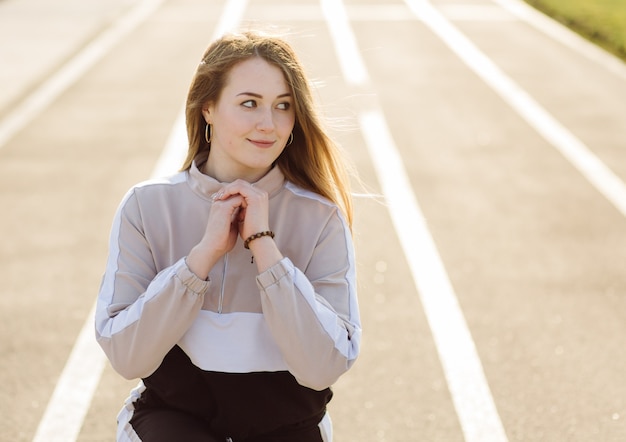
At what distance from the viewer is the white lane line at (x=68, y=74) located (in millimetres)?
10648

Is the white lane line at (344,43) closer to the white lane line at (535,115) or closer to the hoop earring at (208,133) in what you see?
the white lane line at (535,115)

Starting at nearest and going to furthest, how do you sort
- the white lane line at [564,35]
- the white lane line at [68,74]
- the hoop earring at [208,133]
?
the hoop earring at [208,133], the white lane line at [68,74], the white lane line at [564,35]

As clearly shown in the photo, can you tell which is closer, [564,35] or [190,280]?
[190,280]

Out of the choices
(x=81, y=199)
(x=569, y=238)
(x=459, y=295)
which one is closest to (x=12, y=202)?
(x=81, y=199)

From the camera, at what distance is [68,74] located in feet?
42.5

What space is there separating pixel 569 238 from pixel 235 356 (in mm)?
4722

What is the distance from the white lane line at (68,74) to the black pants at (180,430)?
706 centimetres

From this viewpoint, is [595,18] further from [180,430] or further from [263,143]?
[180,430]

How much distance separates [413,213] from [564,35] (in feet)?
29.8

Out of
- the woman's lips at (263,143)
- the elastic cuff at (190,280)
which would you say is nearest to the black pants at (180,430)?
the elastic cuff at (190,280)

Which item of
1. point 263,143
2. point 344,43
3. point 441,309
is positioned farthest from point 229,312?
point 344,43

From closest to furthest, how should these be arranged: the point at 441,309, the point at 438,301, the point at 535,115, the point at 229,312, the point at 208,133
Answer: the point at 229,312 < the point at 208,133 < the point at 441,309 < the point at 438,301 < the point at 535,115

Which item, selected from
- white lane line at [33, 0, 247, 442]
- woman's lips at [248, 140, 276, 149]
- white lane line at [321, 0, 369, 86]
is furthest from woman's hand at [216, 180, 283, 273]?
white lane line at [321, 0, 369, 86]

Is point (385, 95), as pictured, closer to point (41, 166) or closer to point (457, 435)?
point (41, 166)
